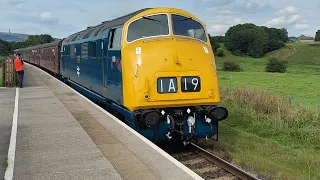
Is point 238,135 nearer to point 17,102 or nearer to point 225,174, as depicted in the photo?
point 225,174

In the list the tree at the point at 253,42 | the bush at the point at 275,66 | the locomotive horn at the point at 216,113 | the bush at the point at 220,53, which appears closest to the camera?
the locomotive horn at the point at 216,113

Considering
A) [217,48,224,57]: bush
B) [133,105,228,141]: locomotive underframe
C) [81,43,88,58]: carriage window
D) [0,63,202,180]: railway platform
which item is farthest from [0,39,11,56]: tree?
[133,105,228,141]: locomotive underframe

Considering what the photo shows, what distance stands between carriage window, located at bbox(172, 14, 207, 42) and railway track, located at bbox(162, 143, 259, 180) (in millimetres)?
2693

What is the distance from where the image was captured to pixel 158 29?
9.15 m

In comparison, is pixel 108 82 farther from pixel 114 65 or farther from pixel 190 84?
pixel 190 84

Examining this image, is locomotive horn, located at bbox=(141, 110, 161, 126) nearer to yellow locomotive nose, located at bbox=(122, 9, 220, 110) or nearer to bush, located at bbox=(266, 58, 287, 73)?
yellow locomotive nose, located at bbox=(122, 9, 220, 110)

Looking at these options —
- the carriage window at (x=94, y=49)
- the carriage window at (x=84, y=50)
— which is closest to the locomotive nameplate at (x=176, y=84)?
the carriage window at (x=94, y=49)

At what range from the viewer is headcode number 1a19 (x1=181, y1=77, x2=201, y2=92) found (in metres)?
8.68

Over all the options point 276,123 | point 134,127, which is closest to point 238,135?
point 276,123

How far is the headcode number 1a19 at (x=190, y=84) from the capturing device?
8677mm

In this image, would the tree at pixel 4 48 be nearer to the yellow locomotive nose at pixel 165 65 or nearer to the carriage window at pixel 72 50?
the carriage window at pixel 72 50

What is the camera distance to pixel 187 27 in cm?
936

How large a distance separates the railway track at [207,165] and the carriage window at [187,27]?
8.84ft

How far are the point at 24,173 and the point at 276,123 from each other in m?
9.74
